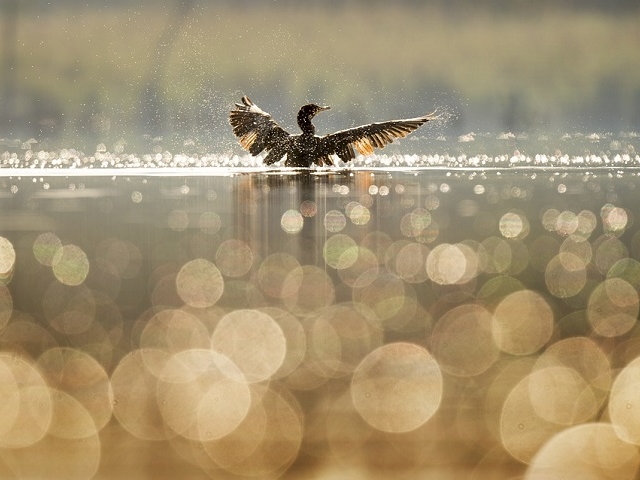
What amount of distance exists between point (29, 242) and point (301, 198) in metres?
9.03

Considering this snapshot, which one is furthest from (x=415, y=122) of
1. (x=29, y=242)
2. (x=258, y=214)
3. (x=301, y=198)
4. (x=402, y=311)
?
(x=402, y=311)

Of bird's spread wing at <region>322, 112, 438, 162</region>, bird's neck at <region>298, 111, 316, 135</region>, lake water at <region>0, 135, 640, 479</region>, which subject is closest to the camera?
lake water at <region>0, 135, 640, 479</region>

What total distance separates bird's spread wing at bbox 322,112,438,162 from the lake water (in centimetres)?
1575

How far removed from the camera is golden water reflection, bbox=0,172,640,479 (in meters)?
4.30

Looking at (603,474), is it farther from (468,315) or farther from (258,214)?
(258,214)

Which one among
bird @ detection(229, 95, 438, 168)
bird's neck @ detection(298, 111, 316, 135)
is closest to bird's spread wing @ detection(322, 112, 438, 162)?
bird @ detection(229, 95, 438, 168)

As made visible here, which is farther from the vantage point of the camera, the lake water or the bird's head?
the bird's head

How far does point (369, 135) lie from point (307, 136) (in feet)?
10.1

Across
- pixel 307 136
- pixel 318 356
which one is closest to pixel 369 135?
pixel 307 136

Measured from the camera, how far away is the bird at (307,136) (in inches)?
1148

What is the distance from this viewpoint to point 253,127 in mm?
30484

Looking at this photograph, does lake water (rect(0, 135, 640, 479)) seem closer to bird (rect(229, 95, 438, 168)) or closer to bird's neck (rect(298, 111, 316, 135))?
bird (rect(229, 95, 438, 168))

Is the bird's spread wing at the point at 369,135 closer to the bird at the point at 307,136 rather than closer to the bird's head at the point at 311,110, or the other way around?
the bird at the point at 307,136

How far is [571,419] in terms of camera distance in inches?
187
